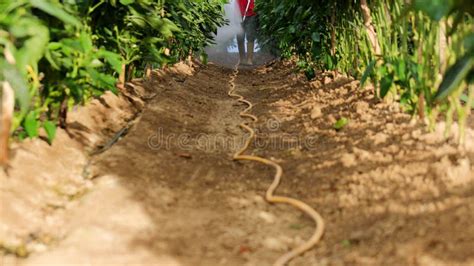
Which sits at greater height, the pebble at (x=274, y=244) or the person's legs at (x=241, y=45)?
the person's legs at (x=241, y=45)

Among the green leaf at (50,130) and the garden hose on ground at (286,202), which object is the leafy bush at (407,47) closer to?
the garden hose on ground at (286,202)

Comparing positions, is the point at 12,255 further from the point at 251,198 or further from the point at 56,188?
the point at 251,198

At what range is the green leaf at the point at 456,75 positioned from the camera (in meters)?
1.14

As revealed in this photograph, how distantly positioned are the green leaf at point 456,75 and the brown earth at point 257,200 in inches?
11.4

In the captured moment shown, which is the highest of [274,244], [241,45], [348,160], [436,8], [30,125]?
[241,45]

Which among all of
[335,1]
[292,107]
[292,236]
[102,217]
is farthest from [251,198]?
[335,1]

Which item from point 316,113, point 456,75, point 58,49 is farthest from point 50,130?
point 316,113

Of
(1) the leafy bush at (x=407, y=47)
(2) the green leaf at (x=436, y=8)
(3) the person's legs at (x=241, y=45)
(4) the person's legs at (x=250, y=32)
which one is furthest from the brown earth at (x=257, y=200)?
(3) the person's legs at (x=241, y=45)

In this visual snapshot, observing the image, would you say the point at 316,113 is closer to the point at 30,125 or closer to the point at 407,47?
the point at 407,47

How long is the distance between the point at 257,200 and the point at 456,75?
0.73 m

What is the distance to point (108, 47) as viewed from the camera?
7.13ft

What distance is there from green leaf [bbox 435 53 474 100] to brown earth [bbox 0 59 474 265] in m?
0.29

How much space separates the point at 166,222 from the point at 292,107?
195 cm

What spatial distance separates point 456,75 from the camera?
3.82ft
